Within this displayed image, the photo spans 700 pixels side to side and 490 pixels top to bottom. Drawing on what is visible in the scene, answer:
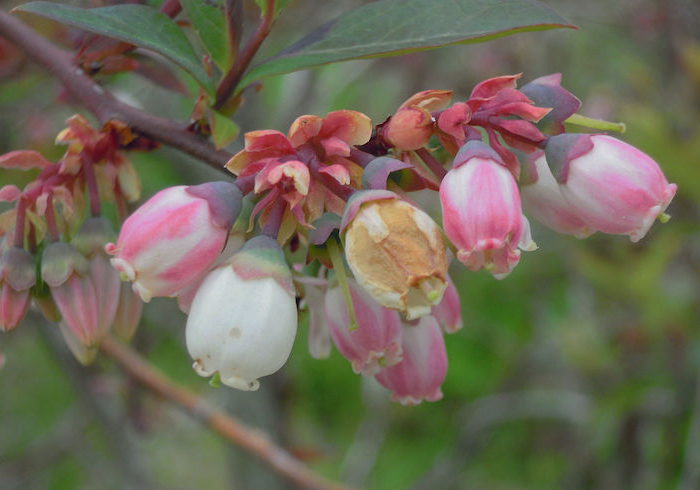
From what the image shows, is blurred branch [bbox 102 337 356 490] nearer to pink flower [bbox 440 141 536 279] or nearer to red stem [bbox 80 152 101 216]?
red stem [bbox 80 152 101 216]

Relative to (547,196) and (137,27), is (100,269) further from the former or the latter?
(547,196)

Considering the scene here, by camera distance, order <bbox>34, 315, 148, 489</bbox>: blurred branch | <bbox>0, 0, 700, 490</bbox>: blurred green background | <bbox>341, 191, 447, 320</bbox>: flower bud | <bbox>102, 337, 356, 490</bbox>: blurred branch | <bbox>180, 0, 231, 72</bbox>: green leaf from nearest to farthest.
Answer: <bbox>341, 191, 447, 320</bbox>: flower bud, <bbox>180, 0, 231, 72</bbox>: green leaf, <bbox>102, 337, 356, 490</bbox>: blurred branch, <bbox>34, 315, 148, 489</bbox>: blurred branch, <bbox>0, 0, 700, 490</bbox>: blurred green background

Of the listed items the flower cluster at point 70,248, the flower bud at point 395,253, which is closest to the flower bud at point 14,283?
the flower cluster at point 70,248

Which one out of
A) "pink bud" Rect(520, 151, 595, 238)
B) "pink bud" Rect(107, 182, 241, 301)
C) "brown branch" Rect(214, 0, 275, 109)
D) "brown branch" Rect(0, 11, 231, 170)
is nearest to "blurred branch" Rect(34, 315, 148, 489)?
"brown branch" Rect(0, 11, 231, 170)

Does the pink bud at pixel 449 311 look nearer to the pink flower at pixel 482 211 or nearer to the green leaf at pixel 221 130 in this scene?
the pink flower at pixel 482 211

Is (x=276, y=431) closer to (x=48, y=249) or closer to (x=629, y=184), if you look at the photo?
(x=48, y=249)

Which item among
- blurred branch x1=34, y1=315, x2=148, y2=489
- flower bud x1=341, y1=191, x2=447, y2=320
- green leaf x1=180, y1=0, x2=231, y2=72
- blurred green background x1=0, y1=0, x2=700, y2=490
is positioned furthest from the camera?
blurred green background x1=0, y1=0, x2=700, y2=490

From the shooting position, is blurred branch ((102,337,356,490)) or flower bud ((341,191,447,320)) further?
blurred branch ((102,337,356,490))
